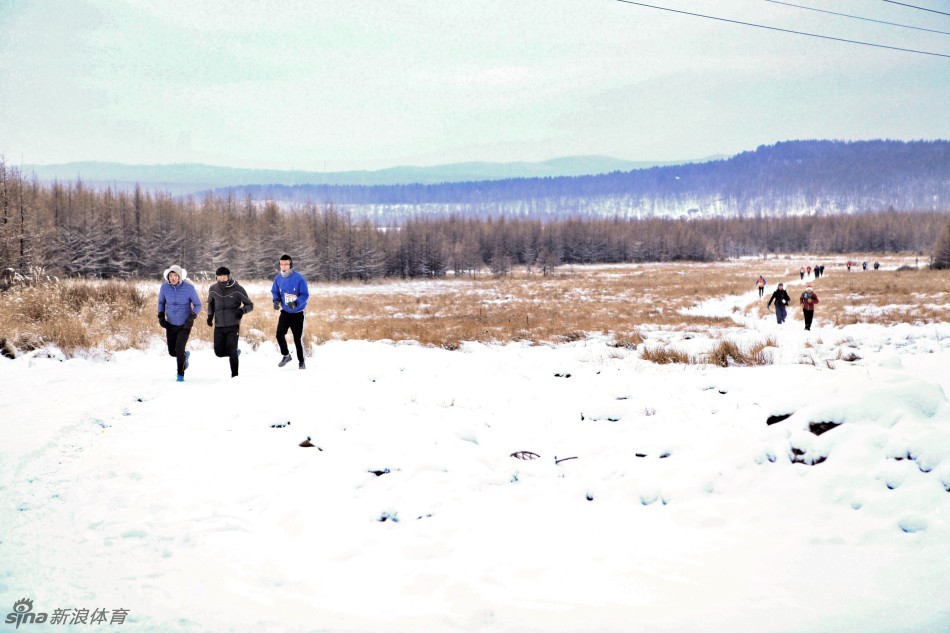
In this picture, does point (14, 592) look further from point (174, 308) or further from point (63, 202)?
point (63, 202)

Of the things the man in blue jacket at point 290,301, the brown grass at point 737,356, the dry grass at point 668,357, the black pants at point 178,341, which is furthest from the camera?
the dry grass at point 668,357

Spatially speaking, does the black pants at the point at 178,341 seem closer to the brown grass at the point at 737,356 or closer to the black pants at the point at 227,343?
the black pants at the point at 227,343

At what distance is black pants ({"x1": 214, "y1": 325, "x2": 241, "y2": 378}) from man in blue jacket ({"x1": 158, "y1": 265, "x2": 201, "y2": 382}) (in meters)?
0.48

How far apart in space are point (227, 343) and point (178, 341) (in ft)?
2.48

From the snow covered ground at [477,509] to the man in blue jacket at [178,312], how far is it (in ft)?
3.97

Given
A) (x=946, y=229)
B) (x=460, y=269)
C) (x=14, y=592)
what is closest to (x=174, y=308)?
(x=14, y=592)

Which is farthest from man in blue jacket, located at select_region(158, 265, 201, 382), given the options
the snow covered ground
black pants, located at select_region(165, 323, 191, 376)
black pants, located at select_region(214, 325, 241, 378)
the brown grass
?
the brown grass

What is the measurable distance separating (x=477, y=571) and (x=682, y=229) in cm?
14309

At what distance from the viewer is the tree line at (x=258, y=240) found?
53.2m

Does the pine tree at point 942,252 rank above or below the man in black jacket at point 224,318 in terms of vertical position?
above

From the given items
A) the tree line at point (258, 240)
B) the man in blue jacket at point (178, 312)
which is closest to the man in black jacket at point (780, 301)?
the man in blue jacket at point (178, 312)

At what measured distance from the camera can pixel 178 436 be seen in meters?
6.09

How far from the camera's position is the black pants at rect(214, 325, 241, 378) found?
928 centimetres

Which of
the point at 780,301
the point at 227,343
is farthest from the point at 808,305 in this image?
the point at 227,343
